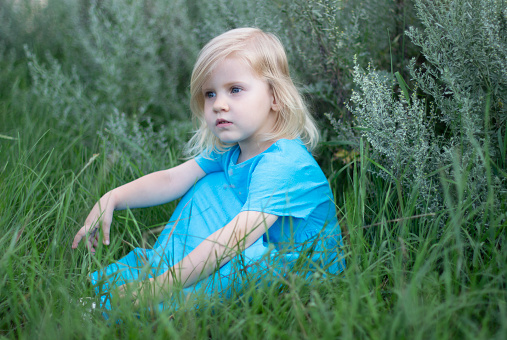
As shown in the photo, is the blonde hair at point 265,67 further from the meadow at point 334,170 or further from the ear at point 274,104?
the meadow at point 334,170

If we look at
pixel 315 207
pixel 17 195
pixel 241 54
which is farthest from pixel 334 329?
pixel 17 195

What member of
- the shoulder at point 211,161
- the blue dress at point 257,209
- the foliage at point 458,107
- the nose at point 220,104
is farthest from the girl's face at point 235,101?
the foliage at point 458,107

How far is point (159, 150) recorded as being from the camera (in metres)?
2.93

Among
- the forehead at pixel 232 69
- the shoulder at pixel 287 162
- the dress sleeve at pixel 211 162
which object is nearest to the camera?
the shoulder at pixel 287 162

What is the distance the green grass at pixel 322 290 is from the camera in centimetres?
124

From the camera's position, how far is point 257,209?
163 centimetres

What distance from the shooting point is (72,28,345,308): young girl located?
5.29 feet

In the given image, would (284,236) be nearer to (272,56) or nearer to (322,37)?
(272,56)

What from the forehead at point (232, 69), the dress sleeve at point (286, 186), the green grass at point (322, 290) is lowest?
the green grass at point (322, 290)

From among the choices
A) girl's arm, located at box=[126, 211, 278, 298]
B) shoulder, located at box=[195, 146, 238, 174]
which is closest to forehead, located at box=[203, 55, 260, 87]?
shoulder, located at box=[195, 146, 238, 174]

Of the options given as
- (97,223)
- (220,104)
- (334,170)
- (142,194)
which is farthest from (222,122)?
(334,170)

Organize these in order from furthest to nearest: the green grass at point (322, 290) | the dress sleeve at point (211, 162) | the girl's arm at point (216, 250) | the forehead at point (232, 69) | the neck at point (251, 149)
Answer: the dress sleeve at point (211, 162), the neck at point (251, 149), the forehead at point (232, 69), the girl's arm at point (216, 250), the green grass at point (322, 290)

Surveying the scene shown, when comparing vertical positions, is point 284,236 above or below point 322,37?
below

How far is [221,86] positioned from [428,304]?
1.07 meters
